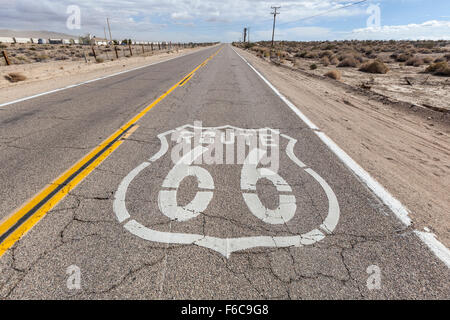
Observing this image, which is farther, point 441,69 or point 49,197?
point 441,69

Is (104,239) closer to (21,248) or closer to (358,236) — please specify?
(21,248)

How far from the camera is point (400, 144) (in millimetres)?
4984

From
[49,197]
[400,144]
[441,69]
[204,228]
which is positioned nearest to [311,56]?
[441,69]

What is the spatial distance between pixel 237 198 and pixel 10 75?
555 inches

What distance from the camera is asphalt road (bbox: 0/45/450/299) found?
192 cm

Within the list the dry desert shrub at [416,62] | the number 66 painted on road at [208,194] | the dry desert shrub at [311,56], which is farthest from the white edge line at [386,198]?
the dry desert shrub at [311,56]

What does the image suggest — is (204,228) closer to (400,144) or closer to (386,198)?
(386,198)

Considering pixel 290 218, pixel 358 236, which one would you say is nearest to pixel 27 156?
pixel 290 218

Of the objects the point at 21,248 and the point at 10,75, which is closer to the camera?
the point at 21,248

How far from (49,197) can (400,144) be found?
6.42 meters

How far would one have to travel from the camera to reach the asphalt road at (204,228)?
1.92m

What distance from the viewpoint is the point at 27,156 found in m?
3.94

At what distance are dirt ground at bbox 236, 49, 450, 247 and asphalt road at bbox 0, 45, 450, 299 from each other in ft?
1.76

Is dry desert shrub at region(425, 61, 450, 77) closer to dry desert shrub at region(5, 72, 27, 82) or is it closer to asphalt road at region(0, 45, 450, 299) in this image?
asphalt road at region(0, 45, 450, 299)
